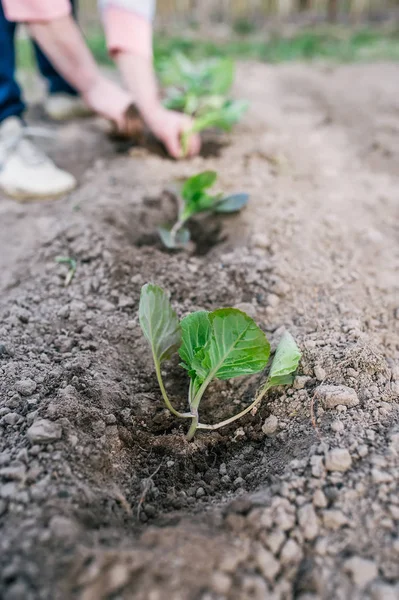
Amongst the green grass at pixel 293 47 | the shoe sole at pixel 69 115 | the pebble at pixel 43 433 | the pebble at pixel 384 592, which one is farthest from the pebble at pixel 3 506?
the green grass at pixel 293 47

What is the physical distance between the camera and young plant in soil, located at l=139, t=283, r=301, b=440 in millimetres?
1132

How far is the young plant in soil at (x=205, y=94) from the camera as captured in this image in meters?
2.39

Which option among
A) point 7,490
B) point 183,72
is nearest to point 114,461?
point 7,490

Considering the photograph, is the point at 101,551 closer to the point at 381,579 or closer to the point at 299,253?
the point at 381,579

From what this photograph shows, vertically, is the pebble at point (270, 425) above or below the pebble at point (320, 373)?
below

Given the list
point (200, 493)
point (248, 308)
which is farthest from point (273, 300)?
point (200, 493)

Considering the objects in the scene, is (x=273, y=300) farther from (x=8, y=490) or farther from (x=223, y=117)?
(x=223, y=117)

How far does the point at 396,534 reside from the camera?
0.92m

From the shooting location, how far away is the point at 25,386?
1189 mm

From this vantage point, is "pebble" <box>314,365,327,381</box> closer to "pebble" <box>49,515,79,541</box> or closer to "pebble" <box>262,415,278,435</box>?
"pebble" <box>262,415,278,435</box>

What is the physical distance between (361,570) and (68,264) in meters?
1.20

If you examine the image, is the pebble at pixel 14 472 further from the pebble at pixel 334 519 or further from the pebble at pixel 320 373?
the pebble at pixel 320 373

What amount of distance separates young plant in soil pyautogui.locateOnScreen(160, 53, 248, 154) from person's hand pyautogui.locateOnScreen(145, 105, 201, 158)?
0.04 m

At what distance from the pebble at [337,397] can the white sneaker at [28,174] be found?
147 cm
